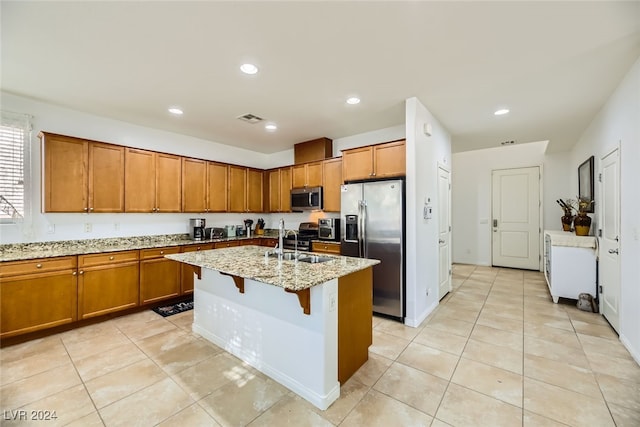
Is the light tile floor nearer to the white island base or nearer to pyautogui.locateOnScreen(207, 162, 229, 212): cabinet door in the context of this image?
the white island base

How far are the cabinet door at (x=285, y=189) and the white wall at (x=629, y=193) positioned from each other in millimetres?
4399

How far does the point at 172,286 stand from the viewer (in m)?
3.91

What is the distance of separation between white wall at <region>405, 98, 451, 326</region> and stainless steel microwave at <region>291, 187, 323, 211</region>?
1778 mm

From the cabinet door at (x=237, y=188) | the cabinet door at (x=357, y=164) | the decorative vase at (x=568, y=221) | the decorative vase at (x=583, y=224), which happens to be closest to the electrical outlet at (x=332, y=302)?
the cabinet door at (x=357, y=164)

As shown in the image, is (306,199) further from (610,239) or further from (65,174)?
(610,239)

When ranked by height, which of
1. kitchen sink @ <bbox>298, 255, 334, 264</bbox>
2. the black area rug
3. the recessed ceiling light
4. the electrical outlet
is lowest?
the black area rug

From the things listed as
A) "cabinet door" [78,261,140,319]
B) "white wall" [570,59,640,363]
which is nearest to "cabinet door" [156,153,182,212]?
"cabinet door" [78,261,140,319]

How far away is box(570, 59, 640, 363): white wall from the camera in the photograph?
242 centimetres

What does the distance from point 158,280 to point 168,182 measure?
1.48 m

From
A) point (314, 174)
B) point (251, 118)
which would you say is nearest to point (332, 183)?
point (314, 174)

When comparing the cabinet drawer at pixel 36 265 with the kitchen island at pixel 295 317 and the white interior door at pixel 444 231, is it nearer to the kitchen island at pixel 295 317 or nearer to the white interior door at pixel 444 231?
the kitchen island at pixel 295 317

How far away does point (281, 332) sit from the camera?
215 centimetres

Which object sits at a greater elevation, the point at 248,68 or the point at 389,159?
the point at 248,68

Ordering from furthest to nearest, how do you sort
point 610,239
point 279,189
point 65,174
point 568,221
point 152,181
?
point 279,189 < point 568,221 < point 152,181 < point 65,174 < point 610,239
